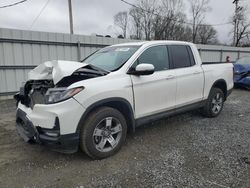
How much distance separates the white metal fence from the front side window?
626 cm

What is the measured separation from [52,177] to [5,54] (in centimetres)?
691

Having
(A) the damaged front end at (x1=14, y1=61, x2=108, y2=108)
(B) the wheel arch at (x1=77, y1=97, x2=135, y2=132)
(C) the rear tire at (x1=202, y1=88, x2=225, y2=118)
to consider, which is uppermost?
(A) the damaged front end at (x1=14, y1=61, x2=108, y2=108)

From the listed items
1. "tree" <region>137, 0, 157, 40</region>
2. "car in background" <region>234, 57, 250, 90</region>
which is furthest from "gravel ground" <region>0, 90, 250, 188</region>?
"tree" <region>137, 0, 157, 40</region>

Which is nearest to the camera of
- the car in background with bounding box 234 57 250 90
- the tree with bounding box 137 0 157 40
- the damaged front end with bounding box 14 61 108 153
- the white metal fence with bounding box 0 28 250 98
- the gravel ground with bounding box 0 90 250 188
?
the gravel ground with bounding box 0 90 250 188

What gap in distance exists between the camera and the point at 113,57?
14.0 ft

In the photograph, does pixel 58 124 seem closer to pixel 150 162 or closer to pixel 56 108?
pixel 56 108

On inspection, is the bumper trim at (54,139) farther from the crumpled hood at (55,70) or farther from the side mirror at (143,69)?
the side mirror at (143,69)

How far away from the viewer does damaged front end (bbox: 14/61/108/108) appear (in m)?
3.09

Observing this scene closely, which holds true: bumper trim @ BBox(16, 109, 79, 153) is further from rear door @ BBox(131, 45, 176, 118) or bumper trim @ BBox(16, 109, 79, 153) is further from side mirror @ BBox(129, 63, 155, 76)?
side mirror @ BBox(129, 63, 155, 76)

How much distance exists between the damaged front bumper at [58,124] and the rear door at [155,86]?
44.1 inches

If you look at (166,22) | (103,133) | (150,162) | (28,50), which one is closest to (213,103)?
(150,162)

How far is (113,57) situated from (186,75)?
158 cm

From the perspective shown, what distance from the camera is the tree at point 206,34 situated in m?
43.4

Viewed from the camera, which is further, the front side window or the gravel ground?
the front side window
